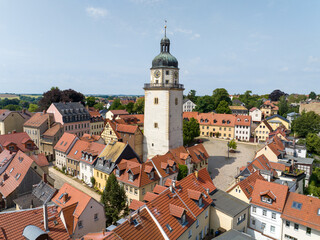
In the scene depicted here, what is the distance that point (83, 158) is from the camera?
1645 inches

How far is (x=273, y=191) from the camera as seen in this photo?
28656 millimetres

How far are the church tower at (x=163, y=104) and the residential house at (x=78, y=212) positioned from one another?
21.2m

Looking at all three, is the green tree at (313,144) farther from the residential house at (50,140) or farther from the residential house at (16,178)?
the residential house at (50,140)

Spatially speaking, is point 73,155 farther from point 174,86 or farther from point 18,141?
point 174,86

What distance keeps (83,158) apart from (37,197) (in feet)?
42.8

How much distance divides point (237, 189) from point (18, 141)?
46710 mm

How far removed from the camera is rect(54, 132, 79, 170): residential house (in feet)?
152

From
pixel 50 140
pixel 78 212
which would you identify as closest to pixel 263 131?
pixel 50 140

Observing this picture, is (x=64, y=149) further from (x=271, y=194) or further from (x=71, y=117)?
(x=271, y=194)

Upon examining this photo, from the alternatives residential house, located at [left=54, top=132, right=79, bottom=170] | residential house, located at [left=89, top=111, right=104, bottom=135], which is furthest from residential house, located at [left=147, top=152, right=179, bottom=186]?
residential house, located at [left=89, top=111, right=104, bottom=135]

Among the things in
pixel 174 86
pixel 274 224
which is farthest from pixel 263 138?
pixel 274 224

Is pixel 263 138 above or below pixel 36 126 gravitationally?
below

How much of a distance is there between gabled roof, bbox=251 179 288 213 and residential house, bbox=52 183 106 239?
1954cm

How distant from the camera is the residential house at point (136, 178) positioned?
107ft
